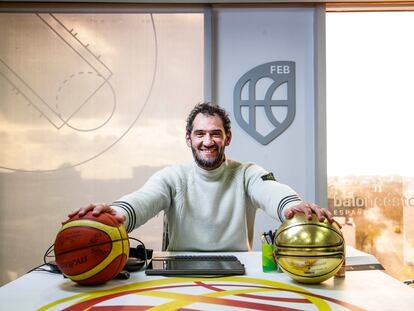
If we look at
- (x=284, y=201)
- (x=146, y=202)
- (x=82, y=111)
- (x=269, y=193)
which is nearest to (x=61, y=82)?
(x=82, y=111)

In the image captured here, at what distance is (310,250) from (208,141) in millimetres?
1043

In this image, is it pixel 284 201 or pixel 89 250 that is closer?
pixel 89 250

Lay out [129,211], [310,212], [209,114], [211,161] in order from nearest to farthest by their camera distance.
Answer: [310,212] < [129,211] < [211,161] < [209,114]

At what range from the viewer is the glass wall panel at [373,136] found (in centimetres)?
344

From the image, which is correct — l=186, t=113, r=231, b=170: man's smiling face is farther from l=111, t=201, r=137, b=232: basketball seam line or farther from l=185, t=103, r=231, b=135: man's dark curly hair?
l=111, t=201, r=137, b=232: basketball seam line

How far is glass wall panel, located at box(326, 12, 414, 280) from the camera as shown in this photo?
3.44 meters

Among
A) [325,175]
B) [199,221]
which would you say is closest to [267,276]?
[199,221]

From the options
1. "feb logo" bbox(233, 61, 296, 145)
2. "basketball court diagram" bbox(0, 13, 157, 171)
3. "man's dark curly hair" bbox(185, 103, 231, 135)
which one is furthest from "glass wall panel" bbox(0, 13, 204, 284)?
"man's dark curly hair" bbox(185, 103, 231, 135)

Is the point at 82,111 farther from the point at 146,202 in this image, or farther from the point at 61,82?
the point at 146,202

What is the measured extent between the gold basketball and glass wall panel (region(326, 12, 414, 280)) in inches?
87.9

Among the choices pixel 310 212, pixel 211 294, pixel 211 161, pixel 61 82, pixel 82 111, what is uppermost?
pixel 61 82

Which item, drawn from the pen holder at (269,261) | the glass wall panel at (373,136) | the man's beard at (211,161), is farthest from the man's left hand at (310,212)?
the glass wall panel at (373,136)

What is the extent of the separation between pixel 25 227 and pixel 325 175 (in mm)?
2363

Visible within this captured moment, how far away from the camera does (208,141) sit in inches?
87.3
